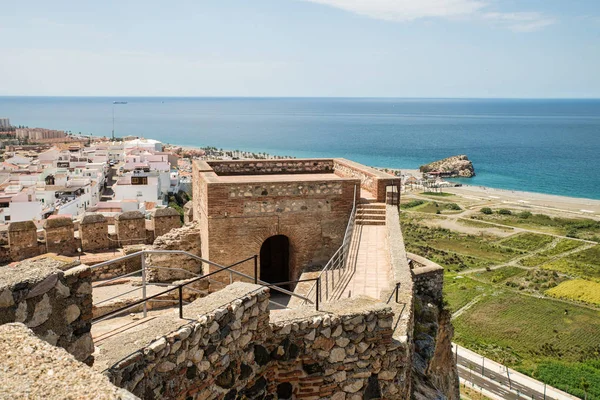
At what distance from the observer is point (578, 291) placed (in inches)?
1511

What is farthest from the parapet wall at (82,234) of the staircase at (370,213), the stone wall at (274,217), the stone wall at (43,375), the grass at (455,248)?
the grass at (455,248)

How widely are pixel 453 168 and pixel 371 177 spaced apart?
89095mm

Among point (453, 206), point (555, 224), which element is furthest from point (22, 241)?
point (453, 206)

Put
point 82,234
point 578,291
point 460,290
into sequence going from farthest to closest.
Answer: point 460,290 → point 578,291 → point 82,234

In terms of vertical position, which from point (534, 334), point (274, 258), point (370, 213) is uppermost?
point (370, 213)

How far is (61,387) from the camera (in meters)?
2.39

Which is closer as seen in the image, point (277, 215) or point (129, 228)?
point (277, 215)

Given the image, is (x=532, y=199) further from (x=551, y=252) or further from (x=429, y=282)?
(x=429, y=282)

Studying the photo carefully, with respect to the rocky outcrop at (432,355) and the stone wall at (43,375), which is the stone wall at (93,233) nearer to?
the rocky outcrop at (432,355)

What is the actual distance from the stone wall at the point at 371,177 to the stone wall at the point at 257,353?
6.94 meters

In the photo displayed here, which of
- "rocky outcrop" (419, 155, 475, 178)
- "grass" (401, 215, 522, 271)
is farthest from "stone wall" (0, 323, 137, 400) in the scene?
"rocky outcrop" (419, 155, 475, 178)

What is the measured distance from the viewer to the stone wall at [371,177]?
1243 cm

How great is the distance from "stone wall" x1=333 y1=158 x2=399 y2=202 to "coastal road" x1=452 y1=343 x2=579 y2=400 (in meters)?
15.2

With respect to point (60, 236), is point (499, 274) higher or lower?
lower
